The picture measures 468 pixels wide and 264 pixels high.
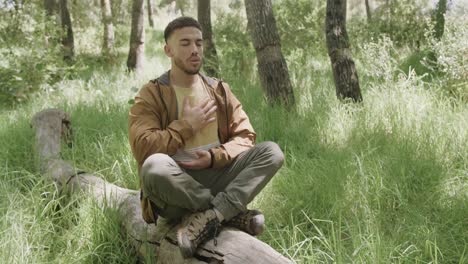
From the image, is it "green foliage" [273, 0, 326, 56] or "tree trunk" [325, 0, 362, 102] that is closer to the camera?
"tree trunk" [325, 0, 362, 102]

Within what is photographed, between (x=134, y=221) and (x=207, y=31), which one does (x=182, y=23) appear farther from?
(x=207, y=31)

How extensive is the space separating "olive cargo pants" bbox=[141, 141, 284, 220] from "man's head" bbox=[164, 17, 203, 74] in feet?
1.98

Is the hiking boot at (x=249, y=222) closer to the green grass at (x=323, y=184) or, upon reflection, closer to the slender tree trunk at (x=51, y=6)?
the green grass at (x=323, y=184)

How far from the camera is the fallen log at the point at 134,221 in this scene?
240cm

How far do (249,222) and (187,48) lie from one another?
1.13 m

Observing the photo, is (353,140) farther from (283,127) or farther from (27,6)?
(27,6)

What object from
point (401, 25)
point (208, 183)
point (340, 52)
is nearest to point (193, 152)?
point (208, 183)

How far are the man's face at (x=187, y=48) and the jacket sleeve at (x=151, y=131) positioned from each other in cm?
28

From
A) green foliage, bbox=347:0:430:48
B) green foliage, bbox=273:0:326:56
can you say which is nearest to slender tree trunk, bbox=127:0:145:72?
green foliage, bbox=273:0:326:56

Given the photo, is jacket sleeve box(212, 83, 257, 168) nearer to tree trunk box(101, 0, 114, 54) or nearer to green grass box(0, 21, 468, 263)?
green grass box(0, 21, 468, 263)

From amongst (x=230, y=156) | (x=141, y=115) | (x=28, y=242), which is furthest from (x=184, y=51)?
(x=28, y=242)

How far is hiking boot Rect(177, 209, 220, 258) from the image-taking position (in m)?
2.51

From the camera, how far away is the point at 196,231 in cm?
255

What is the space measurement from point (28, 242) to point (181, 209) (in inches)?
43.6
